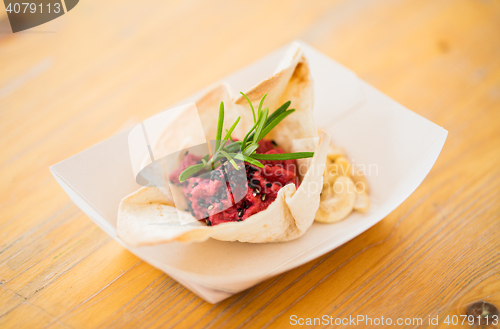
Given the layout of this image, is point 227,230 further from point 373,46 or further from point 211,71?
point 373,46

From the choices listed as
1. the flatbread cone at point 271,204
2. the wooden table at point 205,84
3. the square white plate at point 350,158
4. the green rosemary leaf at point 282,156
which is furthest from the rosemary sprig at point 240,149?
the wooden table at point 205,84

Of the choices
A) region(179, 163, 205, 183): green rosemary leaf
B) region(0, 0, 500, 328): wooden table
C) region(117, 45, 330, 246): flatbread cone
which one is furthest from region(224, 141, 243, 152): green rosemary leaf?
region(0, 0, 500, 328): wooden table

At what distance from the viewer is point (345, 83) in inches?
70.6

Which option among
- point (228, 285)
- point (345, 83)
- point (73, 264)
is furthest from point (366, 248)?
point (73, 264)

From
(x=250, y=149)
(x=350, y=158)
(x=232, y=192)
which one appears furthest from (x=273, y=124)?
(x=350, y=158)

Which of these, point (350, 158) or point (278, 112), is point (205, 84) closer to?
point (278, 112)

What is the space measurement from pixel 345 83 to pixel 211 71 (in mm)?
878

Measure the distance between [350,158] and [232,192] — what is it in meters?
0.66

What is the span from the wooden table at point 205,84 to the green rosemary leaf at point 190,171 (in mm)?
389

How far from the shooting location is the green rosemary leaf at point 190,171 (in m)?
1.32

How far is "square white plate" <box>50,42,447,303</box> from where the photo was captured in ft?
4.06

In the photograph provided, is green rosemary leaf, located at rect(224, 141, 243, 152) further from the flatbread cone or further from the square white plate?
the square white plate

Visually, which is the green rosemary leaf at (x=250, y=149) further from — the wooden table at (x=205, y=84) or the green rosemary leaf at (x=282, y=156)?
the wooden table at (x=205, y=84)

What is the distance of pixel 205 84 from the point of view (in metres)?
2.17
